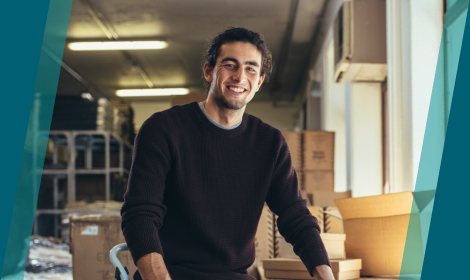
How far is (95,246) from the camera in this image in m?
2.90

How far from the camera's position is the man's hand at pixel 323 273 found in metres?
1.37

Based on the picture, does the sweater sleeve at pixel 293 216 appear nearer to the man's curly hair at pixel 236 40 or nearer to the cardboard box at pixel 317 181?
the man's curly hair at pixel 236 40

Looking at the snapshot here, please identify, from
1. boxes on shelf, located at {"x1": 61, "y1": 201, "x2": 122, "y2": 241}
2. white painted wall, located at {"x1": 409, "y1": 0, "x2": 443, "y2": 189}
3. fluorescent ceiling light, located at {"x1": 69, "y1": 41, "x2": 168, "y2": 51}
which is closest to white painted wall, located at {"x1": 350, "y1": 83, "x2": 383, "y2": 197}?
white painted wall, located at {"x1": 409, "y1": 0, "x2": 443, "y2": 189}

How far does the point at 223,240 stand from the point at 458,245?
1.08m

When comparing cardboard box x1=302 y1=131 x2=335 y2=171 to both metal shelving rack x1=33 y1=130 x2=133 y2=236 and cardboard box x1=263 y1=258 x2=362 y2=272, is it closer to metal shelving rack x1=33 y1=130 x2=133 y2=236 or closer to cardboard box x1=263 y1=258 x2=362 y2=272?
cardboard box x1=263 y1=258 x2=362 y2=272

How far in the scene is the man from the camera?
1352 mm

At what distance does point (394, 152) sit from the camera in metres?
2.77

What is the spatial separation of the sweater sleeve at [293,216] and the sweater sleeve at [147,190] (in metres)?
0.41

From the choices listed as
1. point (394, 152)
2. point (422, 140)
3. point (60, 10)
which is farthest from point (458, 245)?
point (60, 10)

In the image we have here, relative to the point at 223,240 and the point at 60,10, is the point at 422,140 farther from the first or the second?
the point at 60,10

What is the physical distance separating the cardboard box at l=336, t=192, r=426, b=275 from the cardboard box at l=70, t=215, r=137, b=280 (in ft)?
4.61

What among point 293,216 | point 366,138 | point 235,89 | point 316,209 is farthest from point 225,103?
point 366,138

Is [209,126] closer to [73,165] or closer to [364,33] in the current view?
[364,33]

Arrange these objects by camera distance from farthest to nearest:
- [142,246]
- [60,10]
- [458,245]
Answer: [60,10] < [458,245] < [142,246]
